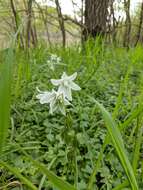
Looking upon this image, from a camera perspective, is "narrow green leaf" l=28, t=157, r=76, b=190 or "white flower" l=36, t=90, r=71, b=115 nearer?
"narrow green leaf" l=28, t=157, r=76, b=190

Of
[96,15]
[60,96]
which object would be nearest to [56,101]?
[60,96]

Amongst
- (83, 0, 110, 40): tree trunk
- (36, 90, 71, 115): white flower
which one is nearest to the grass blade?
(36, 90, 71, 115): white flower

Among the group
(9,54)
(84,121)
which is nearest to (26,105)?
(84,121)

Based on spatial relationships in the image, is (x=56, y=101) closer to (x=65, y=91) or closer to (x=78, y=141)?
(x=65, y=91)

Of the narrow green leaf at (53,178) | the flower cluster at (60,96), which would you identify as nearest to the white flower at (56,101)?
the flower cluster at (60,96)

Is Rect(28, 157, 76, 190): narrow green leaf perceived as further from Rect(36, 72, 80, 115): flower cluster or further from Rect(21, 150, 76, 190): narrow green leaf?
Rect(36, 72, 80, 115): flower cluster

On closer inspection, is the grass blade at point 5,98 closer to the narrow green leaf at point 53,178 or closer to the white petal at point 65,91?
the narrow green leaf at point 53,178

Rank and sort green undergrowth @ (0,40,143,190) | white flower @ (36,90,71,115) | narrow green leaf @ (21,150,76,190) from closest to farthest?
narrow green leaf @ (21,150,76,190) < green undergrowth @ (0,40,143,190) < white flower @ (36,90,71,115)

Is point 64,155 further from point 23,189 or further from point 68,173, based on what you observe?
point 23,189
